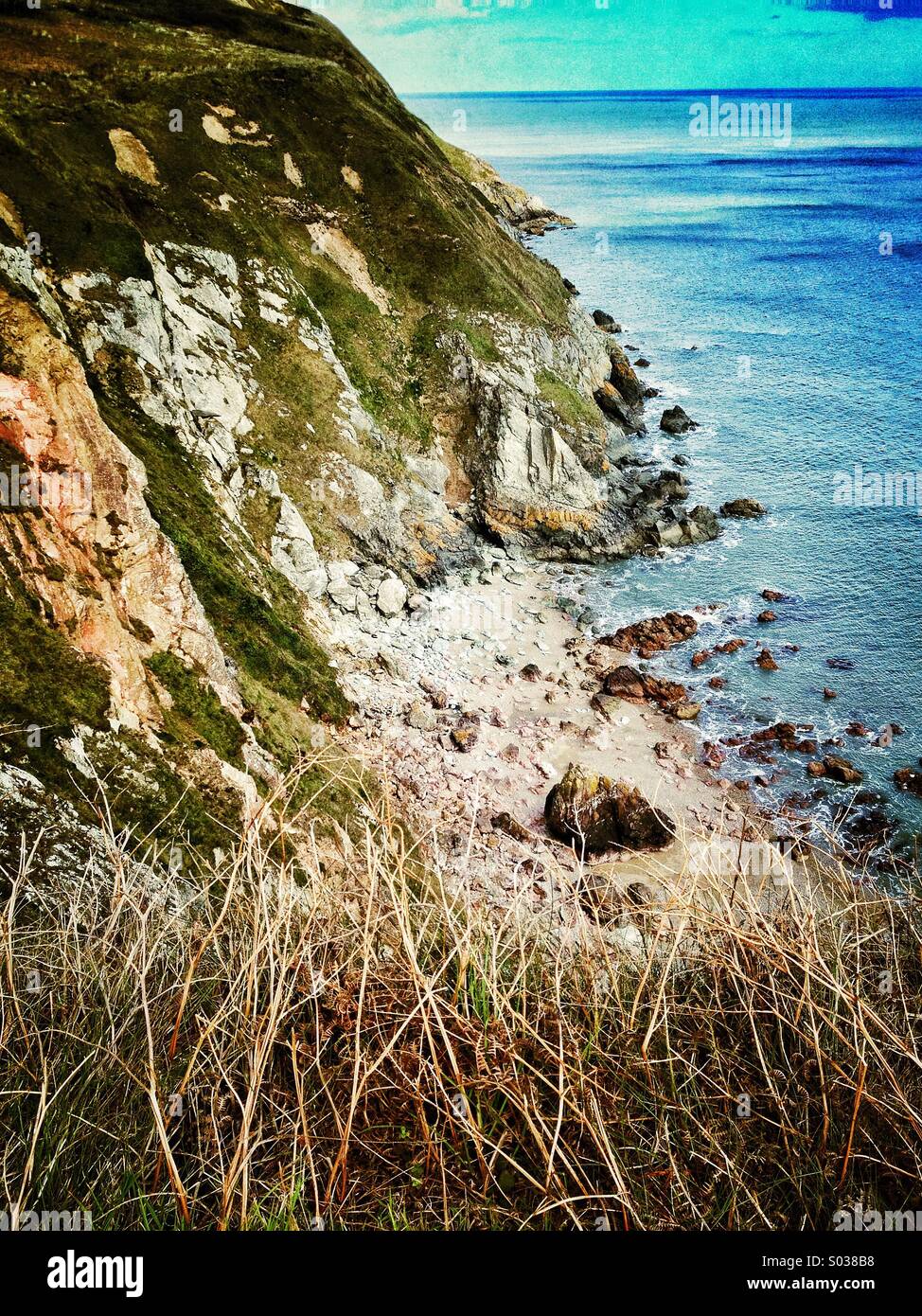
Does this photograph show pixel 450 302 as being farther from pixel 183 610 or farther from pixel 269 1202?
pixel 269 1202

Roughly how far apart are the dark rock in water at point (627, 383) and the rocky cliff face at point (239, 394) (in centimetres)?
15

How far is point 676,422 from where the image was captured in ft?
123

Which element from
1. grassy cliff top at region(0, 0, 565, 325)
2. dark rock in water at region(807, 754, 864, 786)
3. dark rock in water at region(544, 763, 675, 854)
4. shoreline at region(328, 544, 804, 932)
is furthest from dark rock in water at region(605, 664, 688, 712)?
grassy cliff top at region(0, 0, 565, 325)

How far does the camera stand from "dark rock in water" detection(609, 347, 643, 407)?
39312 mm

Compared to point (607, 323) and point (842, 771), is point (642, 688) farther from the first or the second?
point (607, 323)

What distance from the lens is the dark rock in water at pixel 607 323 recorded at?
51.2 metres

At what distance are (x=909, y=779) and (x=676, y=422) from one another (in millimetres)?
23256

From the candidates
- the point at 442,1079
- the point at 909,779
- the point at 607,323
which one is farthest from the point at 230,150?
the point at 442,1079

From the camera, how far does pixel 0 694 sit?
10.6 meters

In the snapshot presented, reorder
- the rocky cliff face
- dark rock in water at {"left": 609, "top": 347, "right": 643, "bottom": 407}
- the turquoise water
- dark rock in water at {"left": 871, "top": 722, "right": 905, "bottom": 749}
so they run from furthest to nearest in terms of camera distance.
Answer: dark rock in water at {"left": 609, "top": 347, "right": 643, "bottom": 407} < the turquoise water < dark rock in water at {"left": 871, "top": 722, "right": 905, "bottom": 749} < the rocky cliff face

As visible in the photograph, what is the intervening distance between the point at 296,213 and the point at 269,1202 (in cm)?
3105

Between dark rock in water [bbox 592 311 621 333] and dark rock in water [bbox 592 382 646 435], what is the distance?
1582cm

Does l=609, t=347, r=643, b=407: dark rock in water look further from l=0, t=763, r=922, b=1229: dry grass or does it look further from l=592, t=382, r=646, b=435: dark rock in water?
l=0, t=763, r=922, b=1229: dry grass
